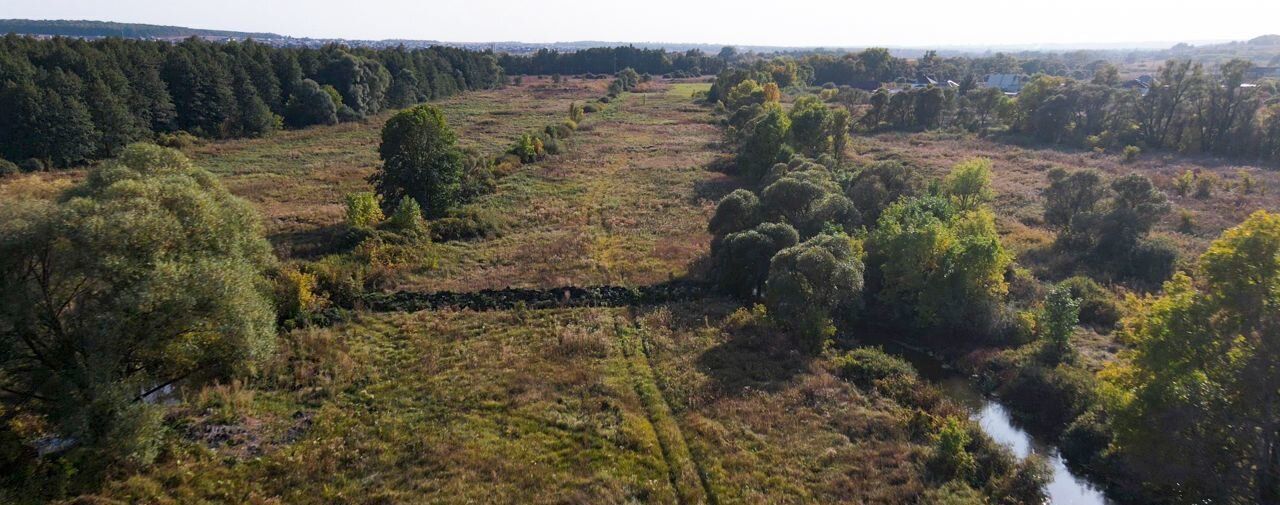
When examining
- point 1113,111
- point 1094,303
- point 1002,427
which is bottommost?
point 1002,427

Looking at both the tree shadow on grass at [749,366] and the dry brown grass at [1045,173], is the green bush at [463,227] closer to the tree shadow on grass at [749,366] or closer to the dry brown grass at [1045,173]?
the tree shadow on grass at [749,366]

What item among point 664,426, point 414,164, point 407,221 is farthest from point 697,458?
point 414,164

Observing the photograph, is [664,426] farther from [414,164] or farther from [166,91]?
[166,91]

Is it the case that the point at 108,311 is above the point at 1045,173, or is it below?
above

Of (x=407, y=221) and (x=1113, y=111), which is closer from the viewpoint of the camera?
(x=407, y=221)

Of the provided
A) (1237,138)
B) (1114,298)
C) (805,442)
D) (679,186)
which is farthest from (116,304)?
(1237,138)

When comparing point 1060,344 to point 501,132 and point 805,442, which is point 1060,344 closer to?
point 805,442
